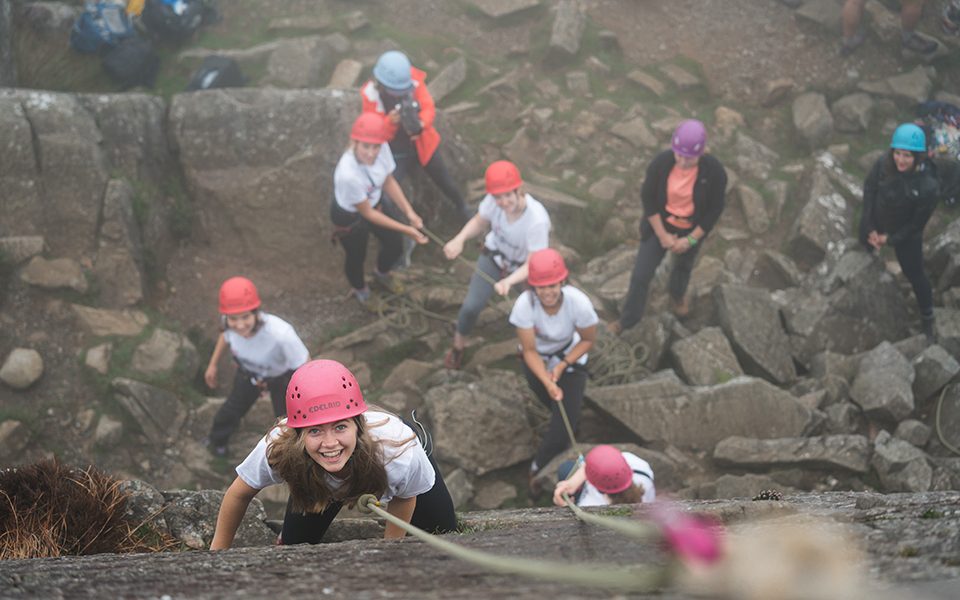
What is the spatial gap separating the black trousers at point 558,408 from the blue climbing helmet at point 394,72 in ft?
10.6

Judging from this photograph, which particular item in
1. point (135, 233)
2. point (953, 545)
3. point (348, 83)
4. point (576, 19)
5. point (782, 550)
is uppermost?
point (782, 550)

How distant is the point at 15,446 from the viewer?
7.30 m

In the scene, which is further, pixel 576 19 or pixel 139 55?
pixel 576 19

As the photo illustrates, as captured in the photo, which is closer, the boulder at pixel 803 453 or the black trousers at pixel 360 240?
the boulder at pixel 803 453

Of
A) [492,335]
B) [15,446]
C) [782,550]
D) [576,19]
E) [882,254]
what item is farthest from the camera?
[576,19]

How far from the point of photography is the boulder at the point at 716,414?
7.52 metres

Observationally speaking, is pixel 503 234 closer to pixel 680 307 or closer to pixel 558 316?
pixel 558 316

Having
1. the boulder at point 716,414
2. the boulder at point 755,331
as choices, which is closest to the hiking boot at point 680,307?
the boulder at point 755,331

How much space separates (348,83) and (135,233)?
363cm

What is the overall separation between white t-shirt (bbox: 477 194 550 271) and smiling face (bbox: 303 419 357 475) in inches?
150

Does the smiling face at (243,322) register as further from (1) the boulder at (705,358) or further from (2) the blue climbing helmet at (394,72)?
(1) the boulder at (705,358)

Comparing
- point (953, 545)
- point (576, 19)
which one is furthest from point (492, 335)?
point (953, 545)

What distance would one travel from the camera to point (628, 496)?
227 inches

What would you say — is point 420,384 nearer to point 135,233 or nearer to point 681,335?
point 681,335
